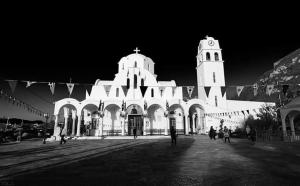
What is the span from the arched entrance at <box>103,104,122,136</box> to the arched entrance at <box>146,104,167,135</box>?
15.4ft

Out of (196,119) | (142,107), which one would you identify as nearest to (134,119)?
(142,107)

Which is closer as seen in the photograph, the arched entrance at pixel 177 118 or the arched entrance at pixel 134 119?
the arched entrance at pixel 134 119

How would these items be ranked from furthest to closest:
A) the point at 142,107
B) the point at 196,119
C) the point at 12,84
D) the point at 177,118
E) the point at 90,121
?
the point at 196,119, the point at 90,121, the point at 177,118, the point at 142,107, the point at 12,84

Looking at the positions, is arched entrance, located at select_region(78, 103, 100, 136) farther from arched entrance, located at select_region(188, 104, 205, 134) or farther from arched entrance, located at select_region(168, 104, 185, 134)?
arched entrance, located at select_region(188, 104, 205, 134)

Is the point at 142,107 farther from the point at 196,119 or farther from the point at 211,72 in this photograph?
the point at 211,72

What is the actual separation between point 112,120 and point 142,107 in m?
5.84

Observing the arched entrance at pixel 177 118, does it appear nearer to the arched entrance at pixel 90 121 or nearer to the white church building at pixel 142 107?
the white church building at pixel 142 107

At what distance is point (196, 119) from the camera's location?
33219mm

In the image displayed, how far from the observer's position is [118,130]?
29.2 m

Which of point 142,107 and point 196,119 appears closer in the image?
point 142,107

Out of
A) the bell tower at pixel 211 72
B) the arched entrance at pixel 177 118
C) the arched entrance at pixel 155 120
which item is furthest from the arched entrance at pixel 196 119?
the arched entrance at pixel 155 120

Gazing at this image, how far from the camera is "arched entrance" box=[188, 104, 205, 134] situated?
31.1 m

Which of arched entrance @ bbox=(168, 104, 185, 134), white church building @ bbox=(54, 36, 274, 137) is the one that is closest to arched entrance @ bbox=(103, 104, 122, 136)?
white church building @ bbox=(54, 36, 274, 137)

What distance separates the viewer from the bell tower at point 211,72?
32.4 metres
